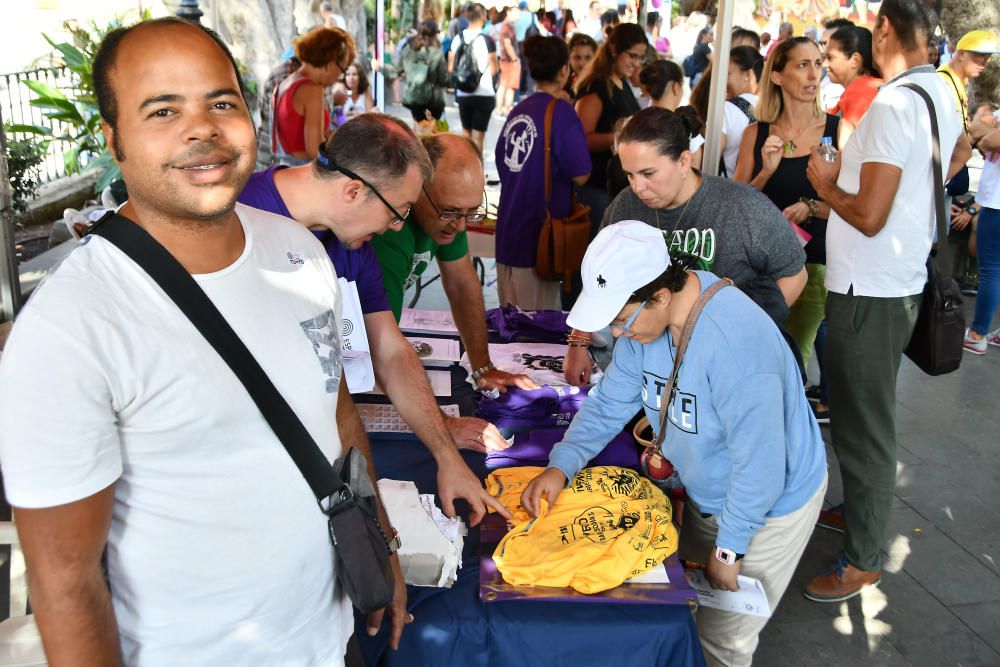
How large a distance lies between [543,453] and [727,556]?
57cm

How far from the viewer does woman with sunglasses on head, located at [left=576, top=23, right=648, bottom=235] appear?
16.7 ft

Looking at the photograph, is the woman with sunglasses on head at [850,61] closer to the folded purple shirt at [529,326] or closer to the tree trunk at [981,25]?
the folded purple shirt at [529,326]

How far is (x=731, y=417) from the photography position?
1.86m

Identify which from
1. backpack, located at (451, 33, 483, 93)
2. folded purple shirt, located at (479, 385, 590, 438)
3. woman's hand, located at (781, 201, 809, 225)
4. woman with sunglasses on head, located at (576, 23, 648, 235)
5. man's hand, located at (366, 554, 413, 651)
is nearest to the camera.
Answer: man's hand, located at (366, 554, 413, 651)

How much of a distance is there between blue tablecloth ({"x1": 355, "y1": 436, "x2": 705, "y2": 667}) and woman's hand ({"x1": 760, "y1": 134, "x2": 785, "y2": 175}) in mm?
2535

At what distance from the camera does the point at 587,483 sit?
2002 millimetres

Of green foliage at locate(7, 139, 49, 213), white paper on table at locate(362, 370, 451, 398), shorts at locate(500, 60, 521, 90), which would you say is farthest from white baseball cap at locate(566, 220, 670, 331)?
shorts at locate(500, 60, 521, 90)

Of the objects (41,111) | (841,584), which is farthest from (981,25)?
(41,111)

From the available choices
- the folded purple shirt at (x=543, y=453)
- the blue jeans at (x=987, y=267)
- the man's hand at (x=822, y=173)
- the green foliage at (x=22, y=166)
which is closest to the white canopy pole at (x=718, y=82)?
the man's hand at (x=822, y=173)

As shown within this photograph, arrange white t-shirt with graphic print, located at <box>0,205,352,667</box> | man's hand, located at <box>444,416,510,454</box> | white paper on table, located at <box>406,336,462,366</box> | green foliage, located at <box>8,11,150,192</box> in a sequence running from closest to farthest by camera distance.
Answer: white t-shirt with graphic print, located at <box>0,205,352,667</box>, man's hand, located at <box>444,416,510,454</box>, white paper on table, located at <box>406,336,462,366</box>, green foliage, located at <box>8,11,150,192</box>

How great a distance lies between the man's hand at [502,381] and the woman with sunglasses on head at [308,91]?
3.41m

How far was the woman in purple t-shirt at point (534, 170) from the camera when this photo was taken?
4336 millimetres

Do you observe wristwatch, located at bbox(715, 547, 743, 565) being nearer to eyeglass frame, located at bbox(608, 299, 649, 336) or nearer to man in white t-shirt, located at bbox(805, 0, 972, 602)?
eyeglass frame, located at bbox(608, 299, 649, 336)

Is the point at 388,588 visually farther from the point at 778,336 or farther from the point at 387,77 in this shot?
the point at 387,77
